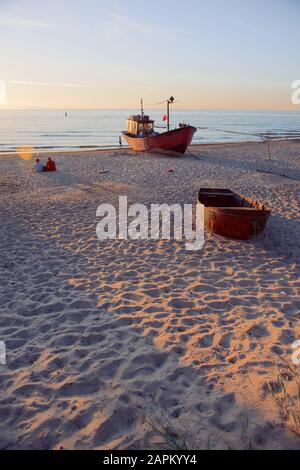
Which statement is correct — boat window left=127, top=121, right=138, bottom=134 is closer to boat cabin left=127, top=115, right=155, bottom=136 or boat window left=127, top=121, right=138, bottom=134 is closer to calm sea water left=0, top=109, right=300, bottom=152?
boat cabin left=127, top=115, right=155, bottom=136

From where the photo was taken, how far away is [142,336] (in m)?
4.54

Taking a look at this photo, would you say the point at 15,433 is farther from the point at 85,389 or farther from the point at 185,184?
the point at 185,184

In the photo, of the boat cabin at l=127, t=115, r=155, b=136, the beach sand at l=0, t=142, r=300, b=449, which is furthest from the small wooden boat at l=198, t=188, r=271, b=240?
the boat cabin at l=127, t=115, r=155, b=136

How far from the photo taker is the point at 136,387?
362 centimetres

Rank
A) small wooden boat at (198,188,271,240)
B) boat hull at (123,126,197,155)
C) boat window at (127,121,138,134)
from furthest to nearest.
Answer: boat window at (127,121,138,134) → boat hull at (123,126,197,155) → small wooden boat at (198,188,271,240)

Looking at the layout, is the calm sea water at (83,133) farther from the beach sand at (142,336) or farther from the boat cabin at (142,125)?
the beach sand at (142,336)

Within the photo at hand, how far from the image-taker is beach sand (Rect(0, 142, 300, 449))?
314 centimetres

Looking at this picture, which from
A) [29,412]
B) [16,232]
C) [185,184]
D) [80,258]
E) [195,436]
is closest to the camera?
[195,436]

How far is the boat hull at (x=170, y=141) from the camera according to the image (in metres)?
22.9

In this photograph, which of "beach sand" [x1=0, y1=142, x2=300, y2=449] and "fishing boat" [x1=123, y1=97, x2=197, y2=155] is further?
"fishing boat" [x1=123, y1=97, x2=197, y2=155]

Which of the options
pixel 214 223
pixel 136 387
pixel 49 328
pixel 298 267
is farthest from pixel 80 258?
pixel 298 267

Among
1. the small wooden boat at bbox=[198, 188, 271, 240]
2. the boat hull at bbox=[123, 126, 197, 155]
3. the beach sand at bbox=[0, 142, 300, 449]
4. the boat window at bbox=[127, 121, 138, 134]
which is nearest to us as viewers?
the beach sand at bbox=[0, 142, 300, 449]

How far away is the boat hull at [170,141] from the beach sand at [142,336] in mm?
14741

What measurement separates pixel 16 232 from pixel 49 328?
4.83m
